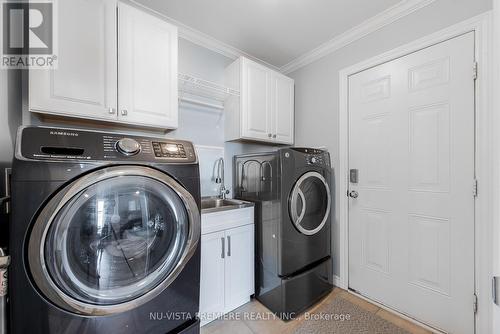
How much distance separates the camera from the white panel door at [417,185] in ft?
4.71

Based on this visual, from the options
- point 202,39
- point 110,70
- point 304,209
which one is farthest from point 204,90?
point 304,209

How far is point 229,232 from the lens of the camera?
66.8 inches

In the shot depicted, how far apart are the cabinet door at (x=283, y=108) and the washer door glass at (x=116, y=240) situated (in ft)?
5.19

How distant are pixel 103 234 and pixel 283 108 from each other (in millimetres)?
2080

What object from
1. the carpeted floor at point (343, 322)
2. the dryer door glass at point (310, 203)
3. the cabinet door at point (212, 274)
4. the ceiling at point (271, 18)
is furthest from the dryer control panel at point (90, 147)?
the carpeted floor at point (343, 322)

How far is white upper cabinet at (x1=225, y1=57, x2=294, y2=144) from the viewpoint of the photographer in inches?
82.0

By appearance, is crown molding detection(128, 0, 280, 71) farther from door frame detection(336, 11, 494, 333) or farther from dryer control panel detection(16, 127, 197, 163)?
door frame detection(336, 11, 494, 333)

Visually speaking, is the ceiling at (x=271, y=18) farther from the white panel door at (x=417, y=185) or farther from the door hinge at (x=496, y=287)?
the door hinge at (x=496, y=287)

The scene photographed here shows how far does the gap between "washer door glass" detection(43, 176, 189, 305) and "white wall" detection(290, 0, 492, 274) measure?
5.68 feet

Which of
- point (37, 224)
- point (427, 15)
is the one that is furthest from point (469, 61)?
point (37, 224)

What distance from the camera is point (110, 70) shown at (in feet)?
4.43

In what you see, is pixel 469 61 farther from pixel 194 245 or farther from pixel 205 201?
pixel 205 201

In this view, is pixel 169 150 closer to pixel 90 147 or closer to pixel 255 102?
pixel 90 147

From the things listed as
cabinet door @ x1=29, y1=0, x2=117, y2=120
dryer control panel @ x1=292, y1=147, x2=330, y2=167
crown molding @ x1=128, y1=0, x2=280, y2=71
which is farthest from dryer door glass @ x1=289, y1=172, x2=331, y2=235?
crown molding @ x1=128, y1=0, x2=280, y2=71
